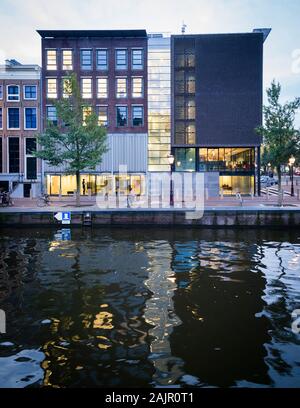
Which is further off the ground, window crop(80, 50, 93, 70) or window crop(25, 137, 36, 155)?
window crop(80, 50, 93, 70)

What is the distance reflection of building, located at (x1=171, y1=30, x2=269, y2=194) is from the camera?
5231 centimetres

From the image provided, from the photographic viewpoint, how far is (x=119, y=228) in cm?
2991

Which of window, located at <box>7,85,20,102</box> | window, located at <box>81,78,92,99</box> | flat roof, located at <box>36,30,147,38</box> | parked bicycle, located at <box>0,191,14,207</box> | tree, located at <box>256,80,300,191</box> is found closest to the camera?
tree, located at <box>256,80,300,191</box>

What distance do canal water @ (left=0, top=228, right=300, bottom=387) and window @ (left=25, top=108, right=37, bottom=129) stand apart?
108ft

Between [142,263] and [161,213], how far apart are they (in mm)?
11927

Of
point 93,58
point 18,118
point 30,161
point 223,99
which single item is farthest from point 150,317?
point 93,58

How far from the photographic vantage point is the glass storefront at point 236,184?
52.8 meters

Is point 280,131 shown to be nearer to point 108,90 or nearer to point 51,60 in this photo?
point 108,90

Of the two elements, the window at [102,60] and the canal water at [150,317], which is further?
the window at [102,60]

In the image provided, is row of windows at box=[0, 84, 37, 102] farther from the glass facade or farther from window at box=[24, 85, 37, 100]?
the glass facade

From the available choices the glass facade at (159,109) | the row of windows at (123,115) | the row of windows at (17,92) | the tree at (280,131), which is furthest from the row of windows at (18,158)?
the tree at (280,131)

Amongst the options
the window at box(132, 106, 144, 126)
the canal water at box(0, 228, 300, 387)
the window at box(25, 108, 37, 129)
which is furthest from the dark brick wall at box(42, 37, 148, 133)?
the canal water at box(0, 228, 300, 387)

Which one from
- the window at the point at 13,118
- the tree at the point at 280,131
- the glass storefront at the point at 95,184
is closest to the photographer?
the tree at the point at 280,131

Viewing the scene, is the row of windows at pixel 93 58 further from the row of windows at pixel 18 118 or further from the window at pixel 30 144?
Answer: the window at pixel 30 144
